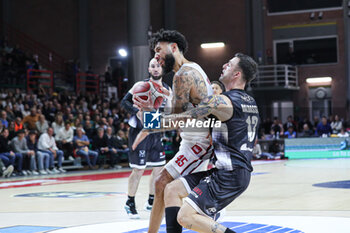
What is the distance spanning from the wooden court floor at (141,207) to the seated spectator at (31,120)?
506 cm

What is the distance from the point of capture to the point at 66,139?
17.7 m

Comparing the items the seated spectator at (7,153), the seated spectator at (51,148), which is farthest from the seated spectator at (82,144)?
the seated spectator at (7,153)

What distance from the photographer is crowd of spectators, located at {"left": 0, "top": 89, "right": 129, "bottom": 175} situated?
1591 cm

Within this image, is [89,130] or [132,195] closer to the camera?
[132,195]

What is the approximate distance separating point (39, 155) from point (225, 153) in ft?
41.3

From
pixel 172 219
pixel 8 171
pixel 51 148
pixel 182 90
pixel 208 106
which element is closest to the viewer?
pixel 208 106

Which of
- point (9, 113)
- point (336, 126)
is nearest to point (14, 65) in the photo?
point (9, 113)

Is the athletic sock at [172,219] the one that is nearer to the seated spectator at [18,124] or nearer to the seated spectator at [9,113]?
the seated spectator at [18,124]

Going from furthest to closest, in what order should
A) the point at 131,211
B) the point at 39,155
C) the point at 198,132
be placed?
the point at 39,155
the point at 131,211
the point at 198,132

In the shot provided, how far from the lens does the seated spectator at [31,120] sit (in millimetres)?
17219

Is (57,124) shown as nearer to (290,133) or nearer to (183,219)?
(290,133)

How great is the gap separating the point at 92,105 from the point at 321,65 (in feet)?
45.3

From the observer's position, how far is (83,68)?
3241cm

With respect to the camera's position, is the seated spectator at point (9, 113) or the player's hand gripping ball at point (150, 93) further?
the seated spectator at point (9, 113)
